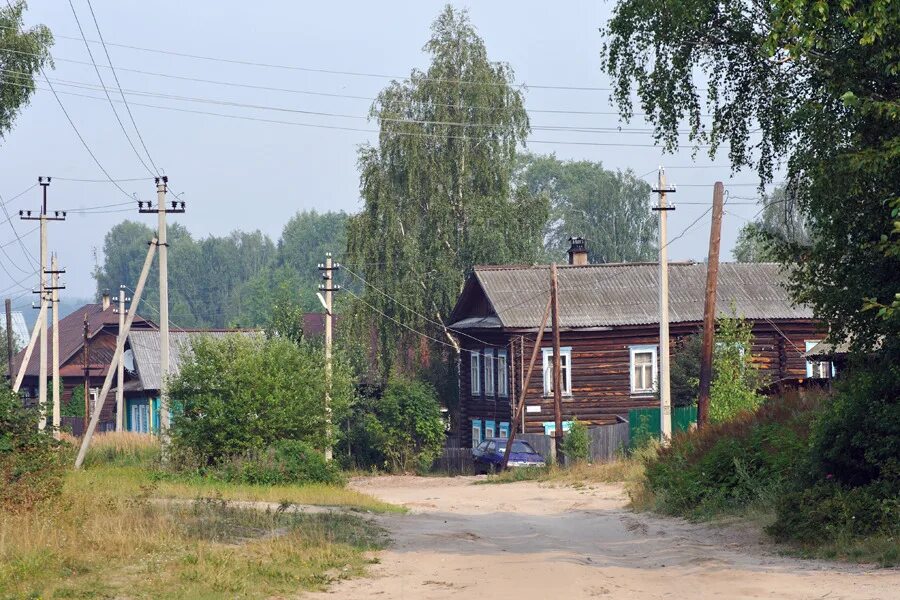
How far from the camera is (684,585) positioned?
43.1 ft

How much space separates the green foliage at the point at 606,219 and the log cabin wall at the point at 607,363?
42221mm

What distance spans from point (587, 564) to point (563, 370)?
1276 inches

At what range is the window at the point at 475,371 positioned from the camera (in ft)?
171

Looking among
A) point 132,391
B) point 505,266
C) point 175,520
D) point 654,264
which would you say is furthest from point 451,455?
point 175,520

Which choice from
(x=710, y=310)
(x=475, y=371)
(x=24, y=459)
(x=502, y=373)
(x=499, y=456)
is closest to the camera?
(x=24, y=459)

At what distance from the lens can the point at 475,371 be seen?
173ft

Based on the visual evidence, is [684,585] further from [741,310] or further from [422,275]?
[422,275]

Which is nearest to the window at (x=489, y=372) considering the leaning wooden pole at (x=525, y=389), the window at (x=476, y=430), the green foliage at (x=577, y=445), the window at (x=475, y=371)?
the window at (x=475, y=371)

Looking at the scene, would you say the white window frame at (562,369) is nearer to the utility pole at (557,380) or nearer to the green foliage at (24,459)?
the utility pole at (557,380)

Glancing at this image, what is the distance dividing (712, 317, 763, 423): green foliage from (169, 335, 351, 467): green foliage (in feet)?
36.3

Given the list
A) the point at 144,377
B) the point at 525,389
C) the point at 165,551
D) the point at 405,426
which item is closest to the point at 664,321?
the point at 525,389

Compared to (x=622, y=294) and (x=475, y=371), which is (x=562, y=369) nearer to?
(x=622, y=294)

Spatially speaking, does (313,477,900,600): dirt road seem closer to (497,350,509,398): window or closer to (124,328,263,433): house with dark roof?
(497,350,509,398): window

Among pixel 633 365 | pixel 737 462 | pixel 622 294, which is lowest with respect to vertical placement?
pixel 737 462
